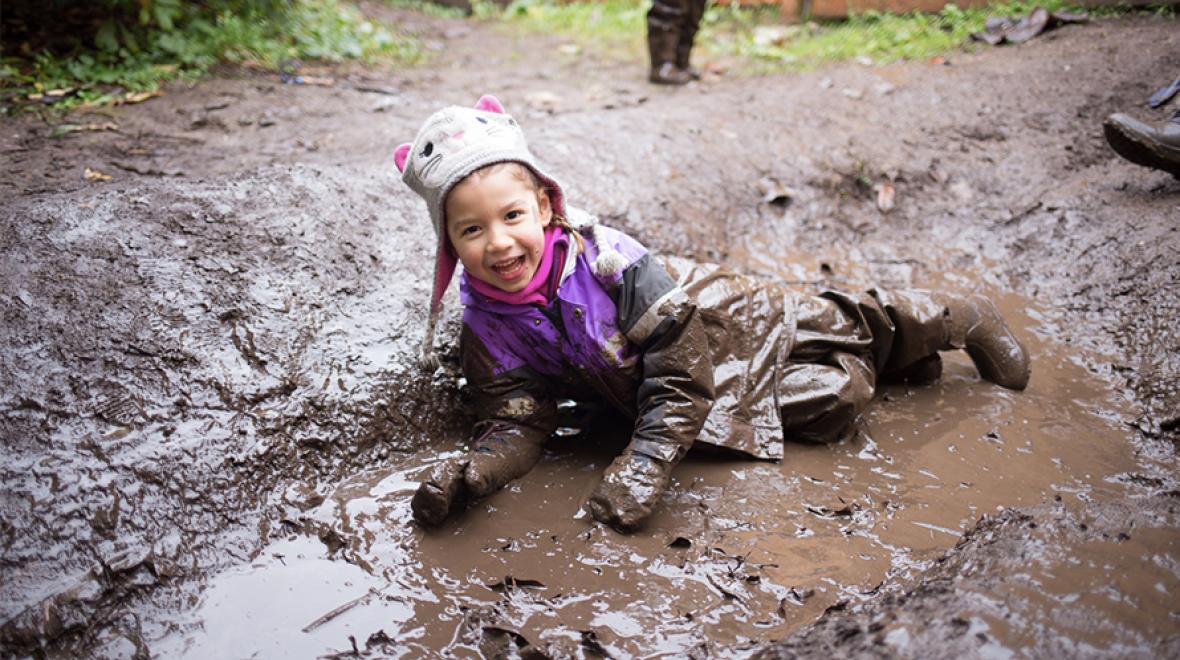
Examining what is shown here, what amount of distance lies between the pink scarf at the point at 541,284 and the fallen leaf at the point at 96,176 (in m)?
2.07

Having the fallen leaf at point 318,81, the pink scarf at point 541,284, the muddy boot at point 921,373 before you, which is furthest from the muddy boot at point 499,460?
the fallen leaf at point 318,81

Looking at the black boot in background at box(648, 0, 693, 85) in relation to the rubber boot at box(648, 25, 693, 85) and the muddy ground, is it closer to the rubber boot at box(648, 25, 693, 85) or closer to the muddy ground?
the rubber boot at box(648, 25, 693, 85)

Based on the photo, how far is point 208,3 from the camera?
20.6 feet

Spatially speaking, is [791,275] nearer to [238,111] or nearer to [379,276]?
[379,276]

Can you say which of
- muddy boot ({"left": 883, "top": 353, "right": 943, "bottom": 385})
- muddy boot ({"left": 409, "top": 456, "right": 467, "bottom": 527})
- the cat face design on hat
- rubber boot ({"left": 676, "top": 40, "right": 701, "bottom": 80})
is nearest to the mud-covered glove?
muddy boot ({"left": 409, "top": 456, "right": 467, "bottom": 527})

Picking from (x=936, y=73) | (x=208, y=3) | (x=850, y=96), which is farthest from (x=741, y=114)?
(x=208, y=3)

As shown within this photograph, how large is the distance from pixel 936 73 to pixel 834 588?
4628mm

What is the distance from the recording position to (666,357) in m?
2.75

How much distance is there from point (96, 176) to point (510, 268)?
2.35m

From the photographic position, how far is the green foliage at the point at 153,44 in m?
5.04

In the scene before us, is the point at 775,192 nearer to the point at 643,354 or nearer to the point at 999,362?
the point at 999,362

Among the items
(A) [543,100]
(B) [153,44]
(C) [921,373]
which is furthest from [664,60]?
(C) [921,373]

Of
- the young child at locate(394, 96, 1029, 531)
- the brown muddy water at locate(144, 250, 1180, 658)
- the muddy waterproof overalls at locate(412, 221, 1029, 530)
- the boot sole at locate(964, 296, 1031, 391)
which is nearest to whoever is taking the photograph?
the brown muddy water at locate(144, 250, 1180, 658)

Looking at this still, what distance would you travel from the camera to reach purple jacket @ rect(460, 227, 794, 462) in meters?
2.75
